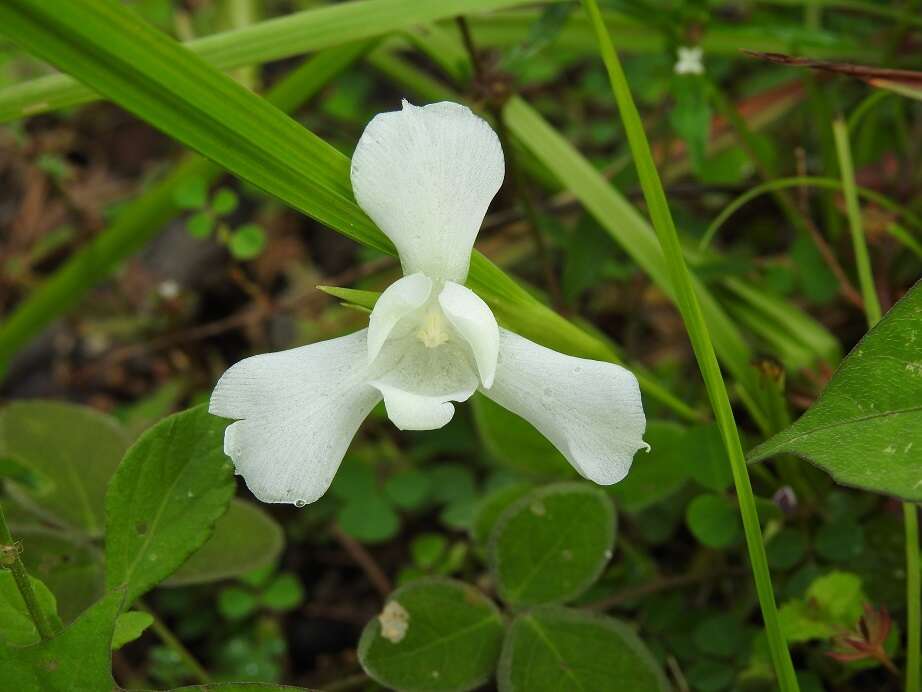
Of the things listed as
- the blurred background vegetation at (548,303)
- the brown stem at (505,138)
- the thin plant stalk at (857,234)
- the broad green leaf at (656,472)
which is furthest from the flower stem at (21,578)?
the thin plant stalk at (857,234)

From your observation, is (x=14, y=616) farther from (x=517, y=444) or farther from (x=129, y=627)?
(x=517, y=444)

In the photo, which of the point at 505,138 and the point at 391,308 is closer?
the point at 391,308

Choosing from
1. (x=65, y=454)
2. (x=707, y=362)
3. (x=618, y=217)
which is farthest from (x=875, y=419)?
(x=65, y=454)

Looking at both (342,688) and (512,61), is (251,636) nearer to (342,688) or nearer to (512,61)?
(342,688)

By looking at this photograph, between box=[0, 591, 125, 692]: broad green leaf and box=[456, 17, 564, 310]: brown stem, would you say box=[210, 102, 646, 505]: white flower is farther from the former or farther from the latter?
box=[456, 17, 564, 310]: brown stem

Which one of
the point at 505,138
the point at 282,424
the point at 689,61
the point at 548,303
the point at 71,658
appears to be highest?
the point at 689,61

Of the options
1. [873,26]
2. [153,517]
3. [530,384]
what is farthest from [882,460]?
[873,26]

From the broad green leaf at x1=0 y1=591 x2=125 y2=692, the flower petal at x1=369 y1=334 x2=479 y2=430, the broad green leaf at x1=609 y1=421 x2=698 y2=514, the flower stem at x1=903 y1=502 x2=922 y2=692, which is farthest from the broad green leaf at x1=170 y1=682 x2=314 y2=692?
the flower stem at x1=903 y1=502 x2=922 y2=692
